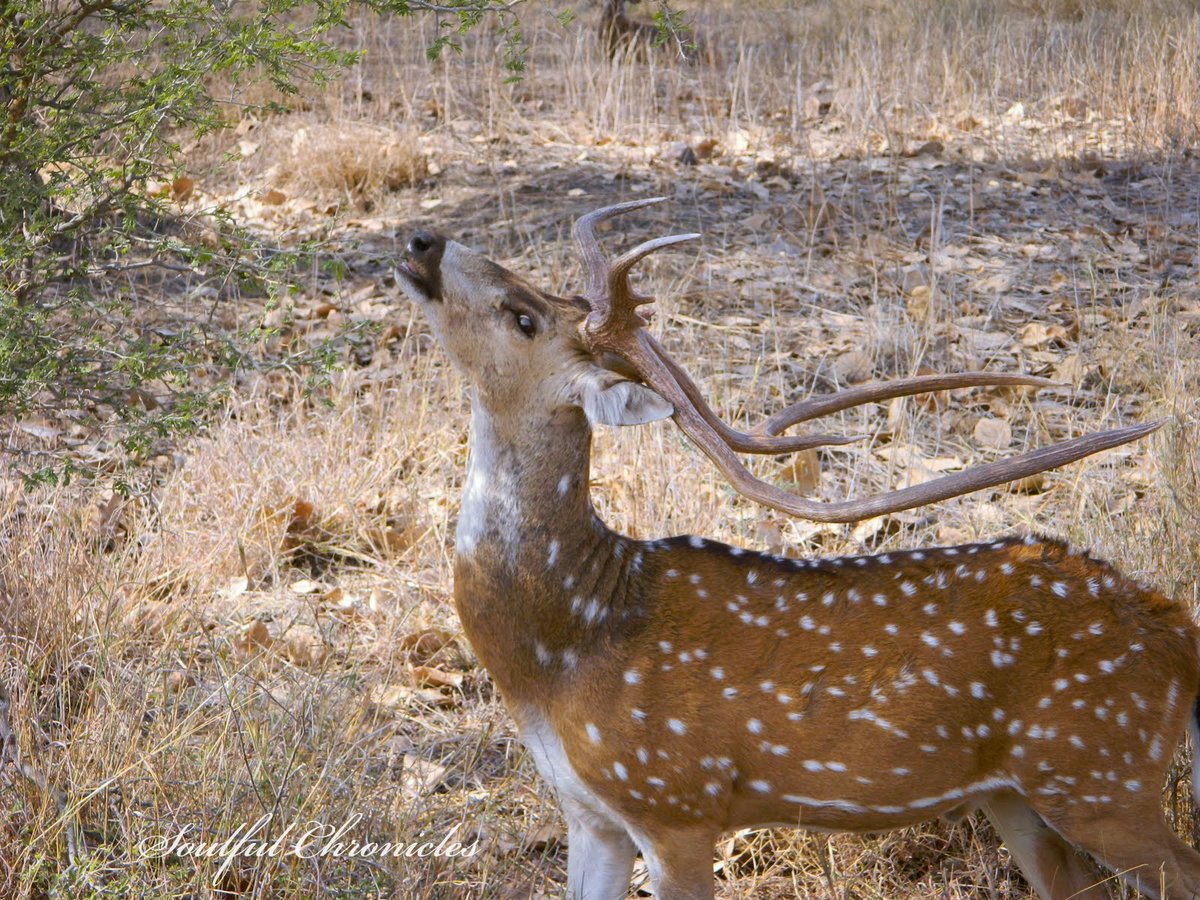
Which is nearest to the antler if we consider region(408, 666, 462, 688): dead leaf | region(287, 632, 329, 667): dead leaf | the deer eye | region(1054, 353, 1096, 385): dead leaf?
the deer eye

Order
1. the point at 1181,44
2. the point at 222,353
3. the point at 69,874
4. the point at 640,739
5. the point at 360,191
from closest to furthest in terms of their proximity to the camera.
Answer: the point at 69,874
the point at 640,739
the point at 222,353
the point at 360,191
the point at 1181,44

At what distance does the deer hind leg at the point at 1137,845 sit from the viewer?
2.94 meters

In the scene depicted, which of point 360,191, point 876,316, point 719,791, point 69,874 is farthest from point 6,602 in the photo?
point 360,191

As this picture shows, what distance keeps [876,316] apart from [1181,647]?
3.39 meters

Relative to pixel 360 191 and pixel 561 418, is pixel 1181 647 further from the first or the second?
pixel 360 191

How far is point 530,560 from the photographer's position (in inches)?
125

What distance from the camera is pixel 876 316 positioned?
6305 millimetres

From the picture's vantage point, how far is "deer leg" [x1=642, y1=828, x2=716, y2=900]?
2980 mm

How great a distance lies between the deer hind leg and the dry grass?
20.3 inches

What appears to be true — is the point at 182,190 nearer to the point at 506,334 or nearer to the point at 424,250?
the point at 424,250

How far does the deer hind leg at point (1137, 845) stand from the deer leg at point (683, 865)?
2.59ft

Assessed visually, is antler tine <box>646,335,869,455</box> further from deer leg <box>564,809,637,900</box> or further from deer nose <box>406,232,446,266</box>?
deer leg <box>564,809,637,900</box>

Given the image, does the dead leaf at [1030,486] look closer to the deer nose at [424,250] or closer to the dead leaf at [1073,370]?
the dead leaf at [1073,370]

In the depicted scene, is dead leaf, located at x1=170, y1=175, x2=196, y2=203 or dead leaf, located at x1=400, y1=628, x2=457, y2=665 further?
dead leaf, located at x1=170, y1=175, x2=196, y2=203
